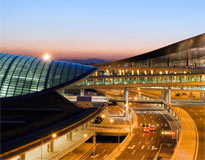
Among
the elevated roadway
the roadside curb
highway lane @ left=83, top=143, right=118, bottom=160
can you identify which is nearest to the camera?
the roadside curb

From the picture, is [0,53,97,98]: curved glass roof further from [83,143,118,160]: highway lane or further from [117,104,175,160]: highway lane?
[117,104,175,160]: highway lane

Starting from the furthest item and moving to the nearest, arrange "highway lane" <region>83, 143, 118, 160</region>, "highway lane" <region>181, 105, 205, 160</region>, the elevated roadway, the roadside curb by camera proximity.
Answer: the elevated roadway < "highway lane" <region>83, 143, 118, 160</region> < "highway lane" <region>181, 105, 205, 160</region> < the roadside curb

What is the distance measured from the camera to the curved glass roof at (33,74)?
46.3m

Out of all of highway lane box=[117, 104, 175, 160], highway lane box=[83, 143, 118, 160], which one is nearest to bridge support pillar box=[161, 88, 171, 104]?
highway lane box=[117, 104, 175, 160]

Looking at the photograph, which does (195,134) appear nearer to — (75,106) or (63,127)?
(75,106)

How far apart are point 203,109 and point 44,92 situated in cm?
4322

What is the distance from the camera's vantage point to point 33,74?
49.4m

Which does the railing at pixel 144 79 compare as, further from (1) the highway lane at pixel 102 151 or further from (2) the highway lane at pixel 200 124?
(1) the highway lane at pixel 102 151

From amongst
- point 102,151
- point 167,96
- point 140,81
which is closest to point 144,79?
point 140,81

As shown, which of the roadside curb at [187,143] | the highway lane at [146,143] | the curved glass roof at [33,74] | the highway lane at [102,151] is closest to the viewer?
the roadside curb at [187,143]

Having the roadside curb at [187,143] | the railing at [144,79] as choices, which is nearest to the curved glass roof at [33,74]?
the railing at [144,79]

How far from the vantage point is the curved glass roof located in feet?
152

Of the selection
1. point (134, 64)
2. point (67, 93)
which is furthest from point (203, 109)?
point (134, 64)

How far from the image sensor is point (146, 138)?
50594 mm
